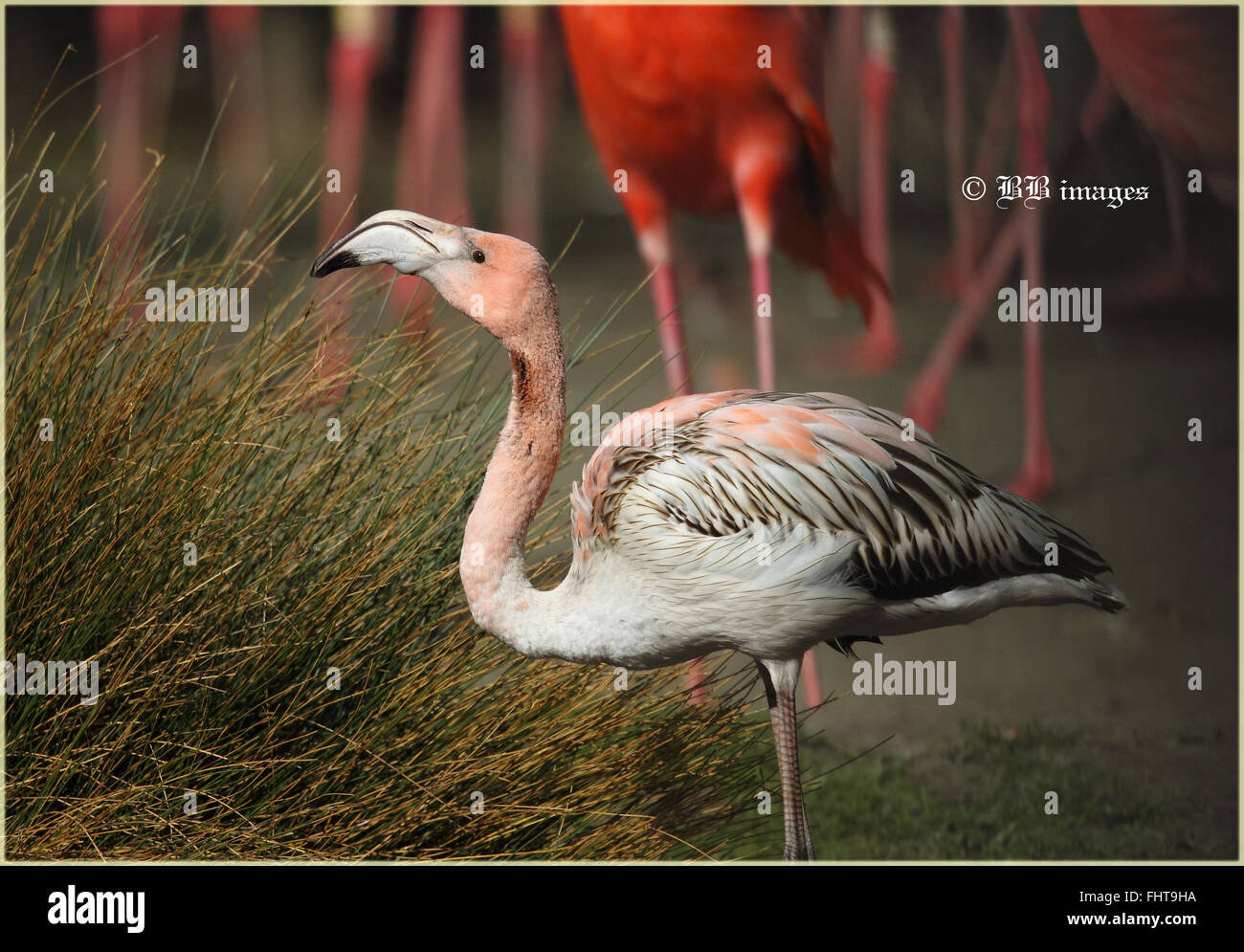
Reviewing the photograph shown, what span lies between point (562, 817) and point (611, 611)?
0.60 metres

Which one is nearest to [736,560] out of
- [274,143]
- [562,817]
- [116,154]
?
[562,817]

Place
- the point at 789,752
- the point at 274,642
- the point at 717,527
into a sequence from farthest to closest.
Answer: the point at 274,642, the point at 789,752, the point at 717,527

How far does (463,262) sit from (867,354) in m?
1.75

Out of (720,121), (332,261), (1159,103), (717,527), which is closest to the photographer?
(332,261)

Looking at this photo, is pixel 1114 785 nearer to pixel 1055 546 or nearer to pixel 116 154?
pixel 1055 546

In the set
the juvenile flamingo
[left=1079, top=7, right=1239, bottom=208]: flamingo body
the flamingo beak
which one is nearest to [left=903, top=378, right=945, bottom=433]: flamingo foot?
the juvenile flamingo

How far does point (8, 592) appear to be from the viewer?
2.74 metres

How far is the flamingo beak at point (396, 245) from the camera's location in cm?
243

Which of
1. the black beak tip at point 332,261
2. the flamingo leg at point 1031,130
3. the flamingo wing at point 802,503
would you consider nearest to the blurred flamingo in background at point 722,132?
the flamingo leg at point 1031,130

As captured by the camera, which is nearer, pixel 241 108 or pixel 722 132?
pixel 722 132

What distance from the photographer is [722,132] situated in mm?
3520

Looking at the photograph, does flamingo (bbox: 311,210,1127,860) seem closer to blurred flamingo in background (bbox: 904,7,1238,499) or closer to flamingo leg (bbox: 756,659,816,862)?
flamingo leg (bbox: 756,659,816,862)

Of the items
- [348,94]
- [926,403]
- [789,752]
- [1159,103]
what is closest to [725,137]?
[926,403]

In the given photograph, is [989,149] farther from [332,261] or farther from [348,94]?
[332,261]
